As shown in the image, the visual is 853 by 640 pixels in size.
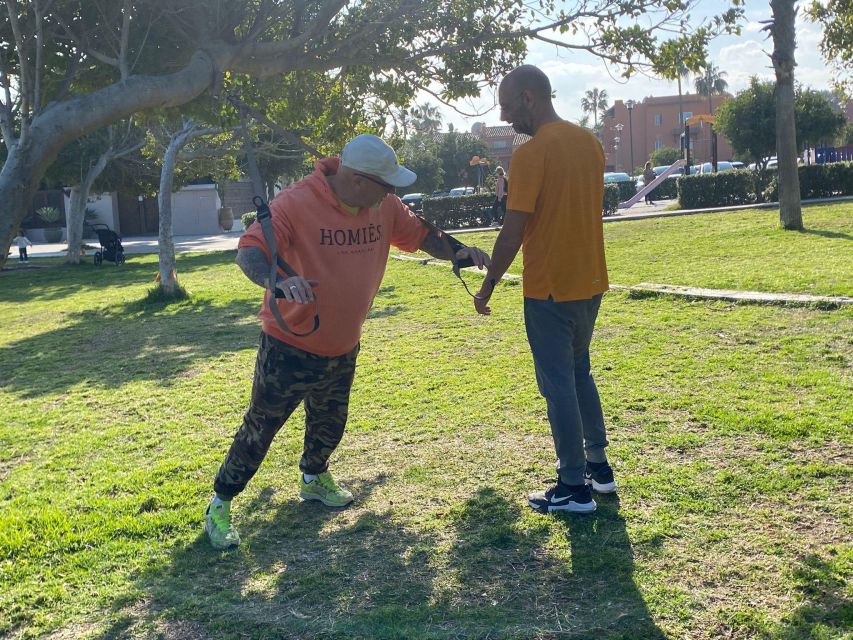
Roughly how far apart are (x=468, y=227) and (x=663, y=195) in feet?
69.1

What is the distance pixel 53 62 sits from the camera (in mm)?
5867

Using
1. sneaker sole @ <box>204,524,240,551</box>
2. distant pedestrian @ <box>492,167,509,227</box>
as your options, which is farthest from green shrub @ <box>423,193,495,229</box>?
sneaker sole @ <box>204,524,240,551</box>

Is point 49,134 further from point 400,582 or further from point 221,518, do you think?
point 400,582

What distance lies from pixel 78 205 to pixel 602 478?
84.8 feet

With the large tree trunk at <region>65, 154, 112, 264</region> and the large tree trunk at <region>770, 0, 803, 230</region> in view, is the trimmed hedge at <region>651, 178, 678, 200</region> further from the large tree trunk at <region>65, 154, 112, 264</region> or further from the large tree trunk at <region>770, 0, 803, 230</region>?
the large tree trunk at <region>770, 0, 803, 230</region>

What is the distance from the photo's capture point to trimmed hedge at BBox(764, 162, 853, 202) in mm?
23234

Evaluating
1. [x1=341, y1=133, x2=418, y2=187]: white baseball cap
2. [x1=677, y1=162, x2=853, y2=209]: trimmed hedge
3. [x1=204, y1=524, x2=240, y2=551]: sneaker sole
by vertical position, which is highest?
[x1=677, y1=162, x2=853, y2=209]: trimmed hedge

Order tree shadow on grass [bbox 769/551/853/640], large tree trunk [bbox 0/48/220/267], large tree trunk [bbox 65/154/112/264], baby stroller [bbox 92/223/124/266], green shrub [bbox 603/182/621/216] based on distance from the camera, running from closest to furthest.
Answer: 1. tree shadow on grass [bbox 769/551/853/640]
2. large tree trunk [bbox 0/48/220/267]
3. large tree trunk [bbox 65/154/112/264]
4. baby stroller [bbox 92/223/124/266]
5. green shrub [bbox 603/182/621/216]

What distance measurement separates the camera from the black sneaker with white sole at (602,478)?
13.8 ft

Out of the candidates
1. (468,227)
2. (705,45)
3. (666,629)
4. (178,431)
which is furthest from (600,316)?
(468,227)

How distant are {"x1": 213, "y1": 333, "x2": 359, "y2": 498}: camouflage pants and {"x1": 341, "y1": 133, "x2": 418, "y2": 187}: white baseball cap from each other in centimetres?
86

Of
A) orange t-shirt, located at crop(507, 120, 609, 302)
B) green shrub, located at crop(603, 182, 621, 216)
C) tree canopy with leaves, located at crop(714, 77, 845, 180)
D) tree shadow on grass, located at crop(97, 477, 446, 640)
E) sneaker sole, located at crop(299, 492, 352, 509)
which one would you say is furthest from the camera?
tree canopy with leaves, located at crop(714, 77, 845, 180)

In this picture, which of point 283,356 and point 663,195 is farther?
point 663,195

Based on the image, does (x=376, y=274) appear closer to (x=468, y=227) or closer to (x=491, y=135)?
(x=468, y=227)
